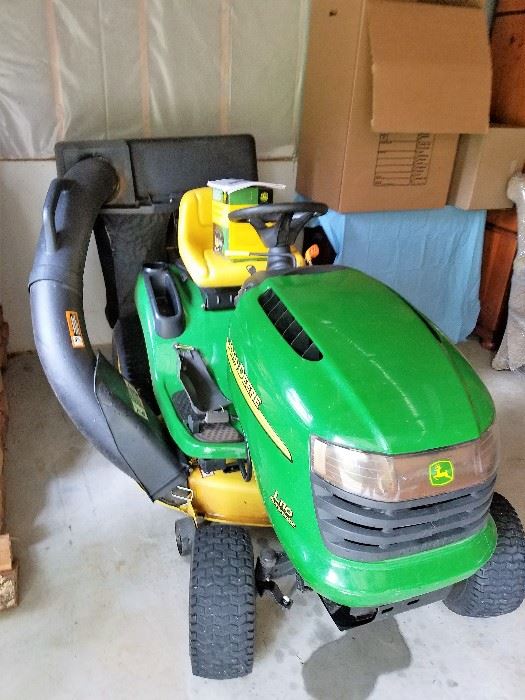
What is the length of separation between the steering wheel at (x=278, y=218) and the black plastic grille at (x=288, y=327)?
0.20 meters

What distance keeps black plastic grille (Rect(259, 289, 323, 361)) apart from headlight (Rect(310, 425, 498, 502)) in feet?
0.57

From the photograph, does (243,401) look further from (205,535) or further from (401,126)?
(401,126)

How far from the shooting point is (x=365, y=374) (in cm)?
100

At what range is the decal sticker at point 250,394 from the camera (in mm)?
1061

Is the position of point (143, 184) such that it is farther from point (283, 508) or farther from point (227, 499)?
point (283, 508)

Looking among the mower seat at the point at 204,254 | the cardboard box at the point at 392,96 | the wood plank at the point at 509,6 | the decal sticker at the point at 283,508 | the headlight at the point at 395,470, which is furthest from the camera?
the wood plank at the point at 509,6

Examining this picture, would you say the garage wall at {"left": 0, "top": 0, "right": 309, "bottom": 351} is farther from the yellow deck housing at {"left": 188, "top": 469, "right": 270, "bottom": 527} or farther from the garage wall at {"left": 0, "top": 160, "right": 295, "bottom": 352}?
the yellow deck housing at {"left": 188, "top": 469, "right": 270, "bottom": 527}

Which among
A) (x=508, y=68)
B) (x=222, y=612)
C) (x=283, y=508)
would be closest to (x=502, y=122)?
(x=508, y=68)

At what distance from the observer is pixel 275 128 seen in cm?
251

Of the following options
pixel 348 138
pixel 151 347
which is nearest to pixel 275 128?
pixel 348 138

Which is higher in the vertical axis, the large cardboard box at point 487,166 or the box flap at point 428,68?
the box flap at point 428,68

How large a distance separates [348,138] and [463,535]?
1567mm

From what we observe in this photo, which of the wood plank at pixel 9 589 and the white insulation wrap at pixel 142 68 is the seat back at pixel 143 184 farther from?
the wood plank at pixel 9 589

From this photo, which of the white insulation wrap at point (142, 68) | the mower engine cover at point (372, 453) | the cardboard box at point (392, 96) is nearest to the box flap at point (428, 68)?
the cardboard box at point (392, 96)
